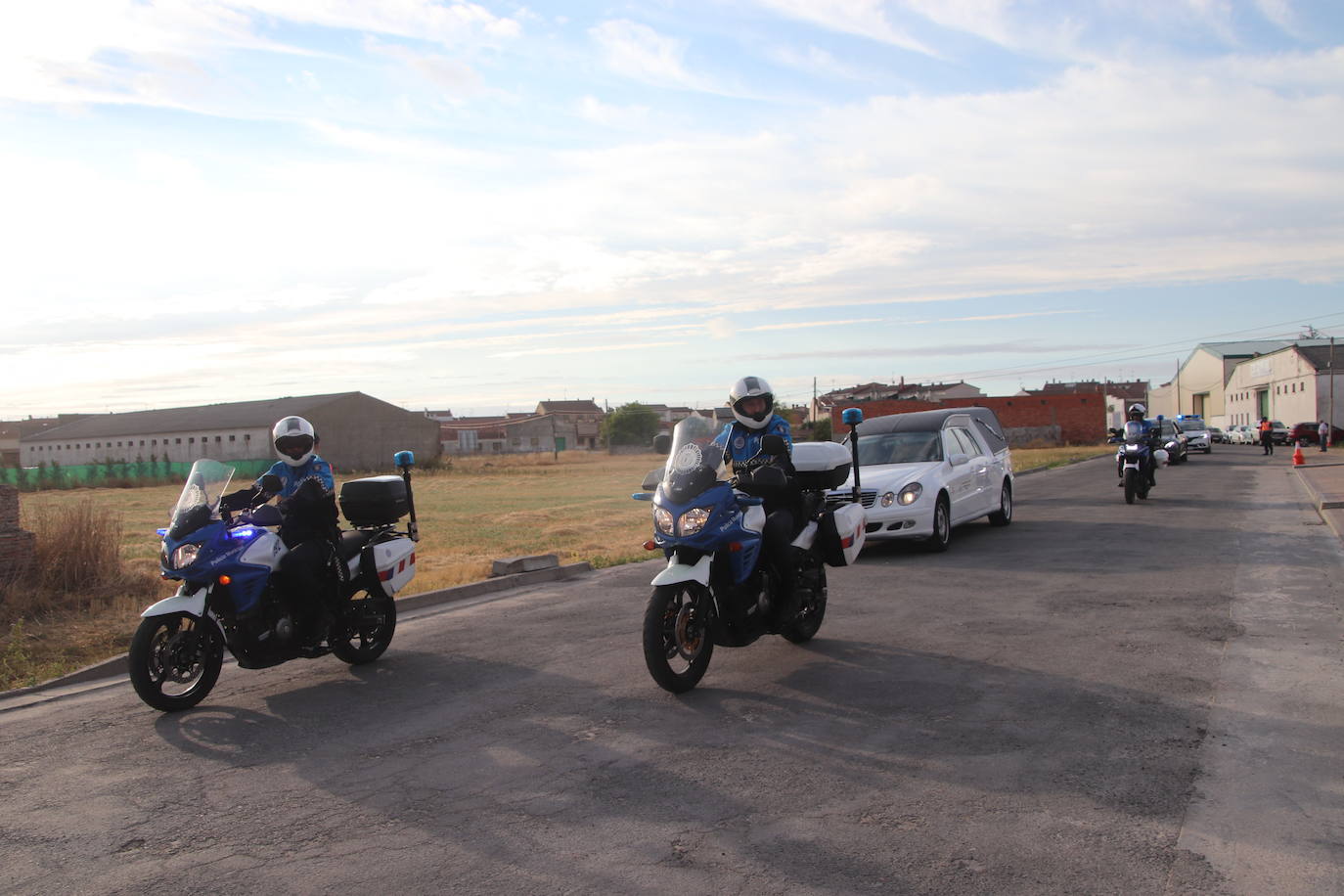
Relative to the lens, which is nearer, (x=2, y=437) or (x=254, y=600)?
(x=254, y=600)

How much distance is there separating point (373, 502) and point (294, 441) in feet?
3.03

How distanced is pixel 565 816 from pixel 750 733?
1389 mm

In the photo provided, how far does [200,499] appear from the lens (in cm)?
662

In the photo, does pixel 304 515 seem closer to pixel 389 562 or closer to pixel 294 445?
pixel 294 445

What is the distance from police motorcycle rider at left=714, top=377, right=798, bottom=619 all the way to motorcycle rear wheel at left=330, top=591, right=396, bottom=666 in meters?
2.75

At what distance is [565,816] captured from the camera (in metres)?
4.25

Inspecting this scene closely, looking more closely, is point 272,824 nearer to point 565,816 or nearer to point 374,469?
point 565,816

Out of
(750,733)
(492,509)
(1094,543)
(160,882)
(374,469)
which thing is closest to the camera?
(160,882)

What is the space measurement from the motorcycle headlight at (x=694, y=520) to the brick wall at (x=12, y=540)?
7.62 meters

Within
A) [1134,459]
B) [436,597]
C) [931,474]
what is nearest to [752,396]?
[436,597]

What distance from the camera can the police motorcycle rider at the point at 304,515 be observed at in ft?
22.2

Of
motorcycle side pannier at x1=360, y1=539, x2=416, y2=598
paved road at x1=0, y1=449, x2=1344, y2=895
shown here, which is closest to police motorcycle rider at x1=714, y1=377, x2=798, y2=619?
paved road at x1=0, y1=449, x2=1344, y2=895

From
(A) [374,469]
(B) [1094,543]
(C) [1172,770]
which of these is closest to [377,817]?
(C) [1172,770]

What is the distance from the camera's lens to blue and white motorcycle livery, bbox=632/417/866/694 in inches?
240
